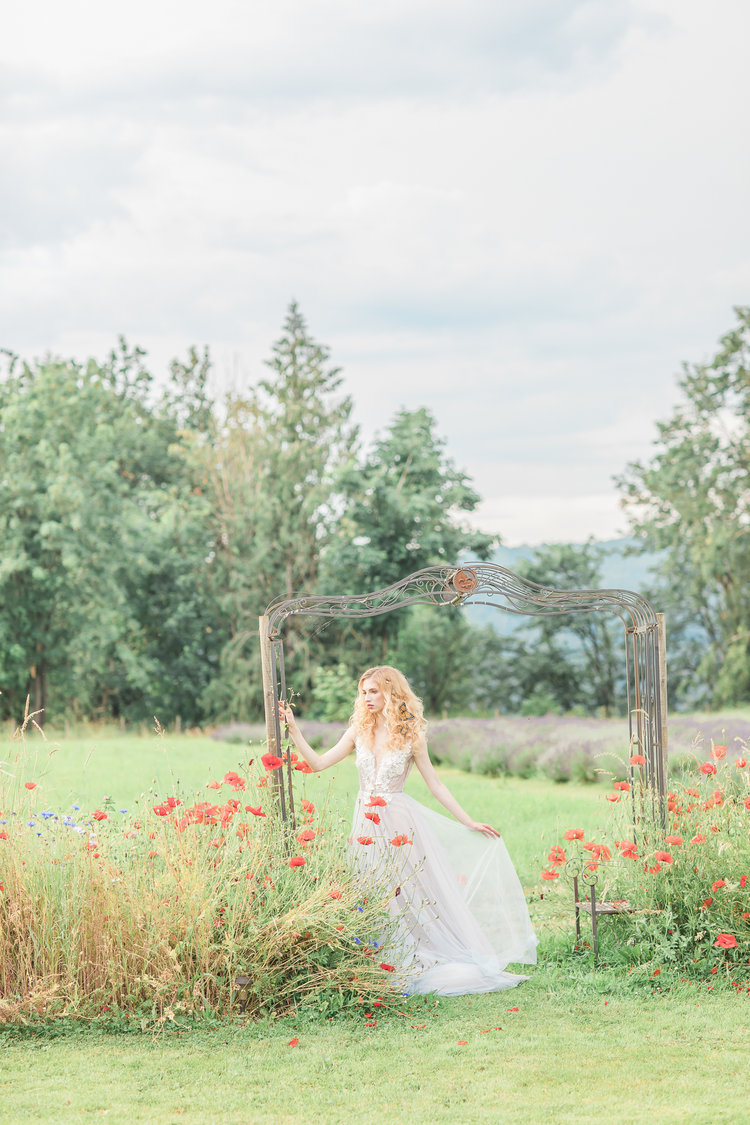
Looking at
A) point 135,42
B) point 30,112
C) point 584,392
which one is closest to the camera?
point 135,42

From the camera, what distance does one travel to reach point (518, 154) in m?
12.4

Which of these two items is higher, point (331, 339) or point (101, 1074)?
point (331, 339)

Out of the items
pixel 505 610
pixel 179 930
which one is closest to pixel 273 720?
pixel 179 930

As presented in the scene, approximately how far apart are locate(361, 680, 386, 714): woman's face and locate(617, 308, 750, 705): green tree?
16955mm

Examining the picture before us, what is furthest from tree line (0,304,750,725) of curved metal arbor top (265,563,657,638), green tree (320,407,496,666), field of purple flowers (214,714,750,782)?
curved metal arbor top (265,563,657,638)

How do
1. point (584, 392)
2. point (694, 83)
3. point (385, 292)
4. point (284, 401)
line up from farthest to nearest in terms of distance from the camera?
1. point (284, 401)
2. point (584, 392)
3. point (385, 292)
4. point (694, 83)

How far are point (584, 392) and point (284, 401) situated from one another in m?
8.15

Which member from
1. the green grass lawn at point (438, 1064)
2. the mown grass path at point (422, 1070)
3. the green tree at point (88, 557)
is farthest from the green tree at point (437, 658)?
the mown grass path at point (422, 1070)

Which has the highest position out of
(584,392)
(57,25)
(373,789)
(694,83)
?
(694,83)

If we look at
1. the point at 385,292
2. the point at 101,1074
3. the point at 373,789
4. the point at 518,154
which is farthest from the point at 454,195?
the point at 101,1074

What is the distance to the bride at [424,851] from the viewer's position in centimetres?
502

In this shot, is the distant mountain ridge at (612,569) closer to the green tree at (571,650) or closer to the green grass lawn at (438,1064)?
the green tree at (571,650)

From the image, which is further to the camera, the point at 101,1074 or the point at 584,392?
the point at 584,392

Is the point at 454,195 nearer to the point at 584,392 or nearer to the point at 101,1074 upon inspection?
the point at 584,392
